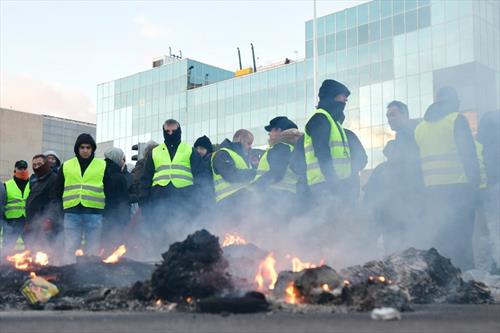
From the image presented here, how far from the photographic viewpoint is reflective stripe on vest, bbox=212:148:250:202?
9352 mm

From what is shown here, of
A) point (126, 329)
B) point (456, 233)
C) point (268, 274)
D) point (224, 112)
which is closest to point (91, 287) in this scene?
point (268, 274)

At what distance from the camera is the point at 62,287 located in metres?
7.16

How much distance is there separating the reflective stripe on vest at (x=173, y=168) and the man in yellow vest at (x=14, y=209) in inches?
106

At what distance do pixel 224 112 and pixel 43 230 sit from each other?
60.7 m

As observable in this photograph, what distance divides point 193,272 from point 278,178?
2953 mm

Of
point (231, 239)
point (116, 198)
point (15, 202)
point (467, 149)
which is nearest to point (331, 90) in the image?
point (467, 149)

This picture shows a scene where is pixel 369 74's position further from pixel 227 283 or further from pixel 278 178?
pixel 227 283

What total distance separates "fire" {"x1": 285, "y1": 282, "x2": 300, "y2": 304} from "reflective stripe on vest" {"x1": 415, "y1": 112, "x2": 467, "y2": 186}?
2.89m

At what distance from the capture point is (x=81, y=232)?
9133 mm

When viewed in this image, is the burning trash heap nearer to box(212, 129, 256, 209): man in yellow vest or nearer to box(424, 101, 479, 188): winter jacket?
box(424, 101, 479, 188): winter jacket

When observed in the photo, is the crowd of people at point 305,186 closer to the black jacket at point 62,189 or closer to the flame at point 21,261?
the black jacket at point 62,189

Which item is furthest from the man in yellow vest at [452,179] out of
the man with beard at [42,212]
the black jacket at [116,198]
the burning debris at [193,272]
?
the man with beard at [42,212]

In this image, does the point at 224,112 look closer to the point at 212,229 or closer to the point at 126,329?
the point at 212,229

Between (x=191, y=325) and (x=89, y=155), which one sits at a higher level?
(x=89, y=155)
